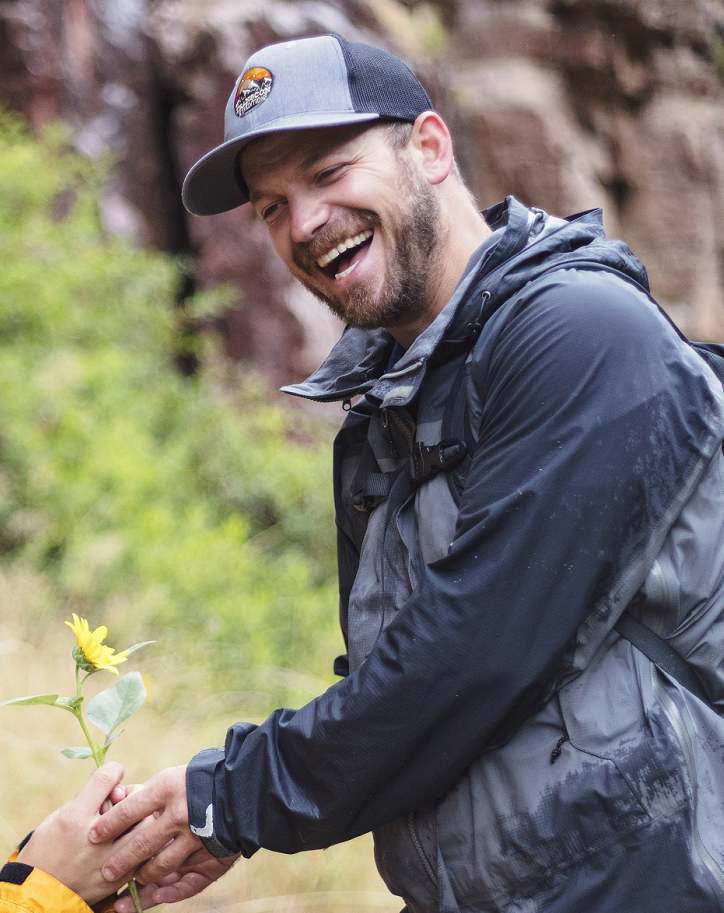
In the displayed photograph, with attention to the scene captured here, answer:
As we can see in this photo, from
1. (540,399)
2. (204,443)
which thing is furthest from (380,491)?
(204,443)

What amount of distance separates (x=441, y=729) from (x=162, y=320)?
6215 mm

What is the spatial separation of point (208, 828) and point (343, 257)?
1171 millimetres

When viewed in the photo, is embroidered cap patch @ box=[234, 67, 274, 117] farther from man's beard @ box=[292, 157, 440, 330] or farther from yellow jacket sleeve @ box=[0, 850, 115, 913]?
yellow jacket sleeve @ box=[0, 850, 115, 913]

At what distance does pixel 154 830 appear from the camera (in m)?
1.51

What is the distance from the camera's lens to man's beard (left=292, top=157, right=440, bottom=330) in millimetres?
1746

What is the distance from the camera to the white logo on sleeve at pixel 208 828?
4.64ft

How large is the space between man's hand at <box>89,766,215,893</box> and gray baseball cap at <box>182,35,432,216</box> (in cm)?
125

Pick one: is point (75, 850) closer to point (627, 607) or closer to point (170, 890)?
point (170, 890)

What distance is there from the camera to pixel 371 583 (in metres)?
1.55

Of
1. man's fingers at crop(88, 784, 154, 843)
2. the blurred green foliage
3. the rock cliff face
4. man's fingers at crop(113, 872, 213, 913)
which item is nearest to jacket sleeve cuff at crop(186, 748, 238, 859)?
man's fingers at crop(88, 784, 154, 843)

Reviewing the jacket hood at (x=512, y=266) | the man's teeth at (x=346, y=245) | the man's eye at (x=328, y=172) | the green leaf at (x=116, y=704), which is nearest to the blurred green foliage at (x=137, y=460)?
the green leaf at (x=116, y=704)

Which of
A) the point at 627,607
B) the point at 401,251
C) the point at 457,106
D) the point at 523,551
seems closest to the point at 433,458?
the point at 523,551

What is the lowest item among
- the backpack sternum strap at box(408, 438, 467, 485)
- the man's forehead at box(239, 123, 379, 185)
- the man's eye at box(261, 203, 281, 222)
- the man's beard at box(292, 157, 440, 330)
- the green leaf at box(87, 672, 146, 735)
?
the green leaf at box(87, 672, 146, 735)

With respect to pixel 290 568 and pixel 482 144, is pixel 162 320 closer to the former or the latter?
pixel 290 568
